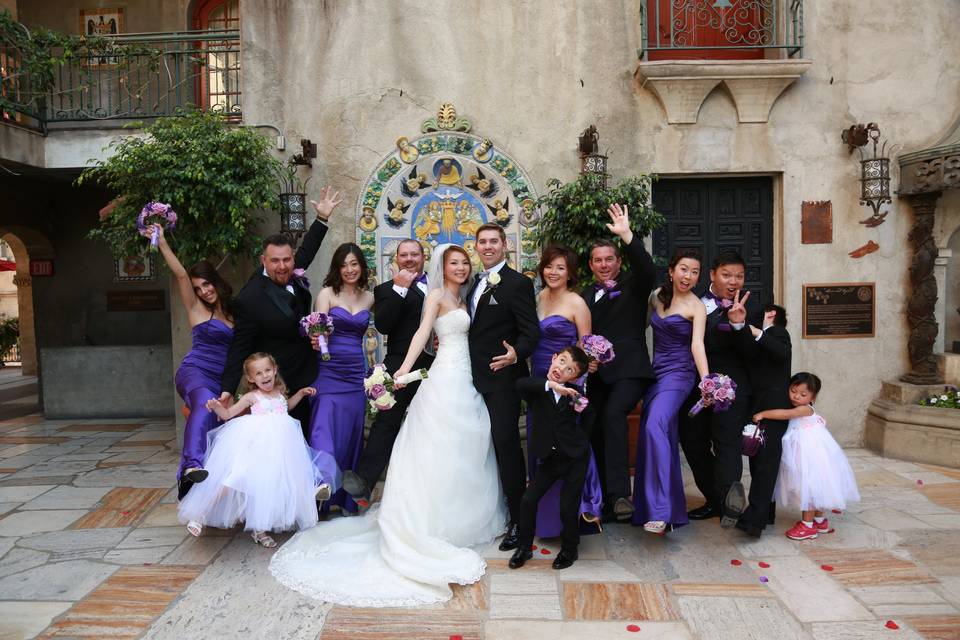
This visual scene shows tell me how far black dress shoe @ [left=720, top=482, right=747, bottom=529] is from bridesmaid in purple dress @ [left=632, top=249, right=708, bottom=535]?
0.89ft

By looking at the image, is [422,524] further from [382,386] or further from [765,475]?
[765,475]

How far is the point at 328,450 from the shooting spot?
4.91 m

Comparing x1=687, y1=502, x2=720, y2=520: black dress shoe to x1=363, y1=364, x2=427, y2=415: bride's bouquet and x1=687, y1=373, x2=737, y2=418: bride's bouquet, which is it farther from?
x1=363, y1=364, x2=427, y2=415: bride's bouquet

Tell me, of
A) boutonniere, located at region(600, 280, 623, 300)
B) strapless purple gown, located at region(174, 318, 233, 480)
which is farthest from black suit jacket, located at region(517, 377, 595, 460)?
strapless purple gown, located at region(174, 318, 233, 480)

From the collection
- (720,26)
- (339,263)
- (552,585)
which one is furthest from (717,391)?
(720,26)

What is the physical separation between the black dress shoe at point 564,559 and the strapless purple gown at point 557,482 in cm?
26

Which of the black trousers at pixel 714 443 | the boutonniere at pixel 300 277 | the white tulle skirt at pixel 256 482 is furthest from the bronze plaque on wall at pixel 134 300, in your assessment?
the black trousers at pixel 714 443

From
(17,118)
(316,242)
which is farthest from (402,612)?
(17,118)

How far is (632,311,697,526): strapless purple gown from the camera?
14.6 ft

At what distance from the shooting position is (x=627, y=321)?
4.76 metres

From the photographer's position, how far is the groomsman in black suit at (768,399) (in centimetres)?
450

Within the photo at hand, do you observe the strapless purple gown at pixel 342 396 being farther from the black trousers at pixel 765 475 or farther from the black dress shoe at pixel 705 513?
the black trousers at pixel 765 475

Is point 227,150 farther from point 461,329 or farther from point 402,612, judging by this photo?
point 402,612

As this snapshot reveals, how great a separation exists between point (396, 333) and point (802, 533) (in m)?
3.18
